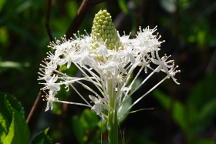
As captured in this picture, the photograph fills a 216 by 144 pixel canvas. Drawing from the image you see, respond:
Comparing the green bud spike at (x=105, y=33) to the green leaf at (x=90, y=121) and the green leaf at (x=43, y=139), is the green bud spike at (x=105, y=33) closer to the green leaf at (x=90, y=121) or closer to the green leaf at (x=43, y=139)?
the green leaf at (x=43, y=139)

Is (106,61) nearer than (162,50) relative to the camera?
Yes

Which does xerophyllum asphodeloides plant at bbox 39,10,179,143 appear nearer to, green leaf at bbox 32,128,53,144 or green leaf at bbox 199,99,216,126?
green leaf at bbox 32,128,53,144

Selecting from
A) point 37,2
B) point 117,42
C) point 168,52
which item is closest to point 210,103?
point 168,52

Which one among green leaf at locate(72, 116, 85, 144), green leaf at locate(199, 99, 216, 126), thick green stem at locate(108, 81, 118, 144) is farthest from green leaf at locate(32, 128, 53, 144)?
green leaf at locate(199, 99, 216, 126)

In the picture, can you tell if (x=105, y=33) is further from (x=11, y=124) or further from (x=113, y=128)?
(x=11, y=124)

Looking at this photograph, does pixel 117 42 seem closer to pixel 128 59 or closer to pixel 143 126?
pixel 128 59

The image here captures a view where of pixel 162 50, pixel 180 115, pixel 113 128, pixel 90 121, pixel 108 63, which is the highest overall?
pixel 162 50

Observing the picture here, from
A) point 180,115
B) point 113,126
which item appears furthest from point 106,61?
point 180,115
